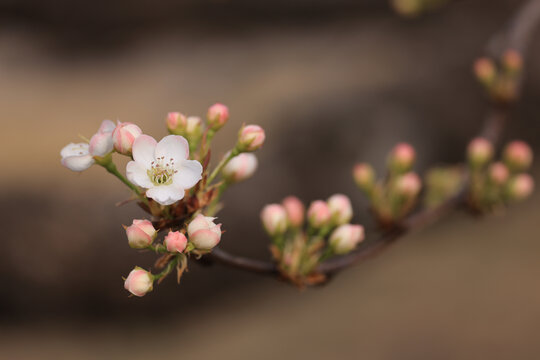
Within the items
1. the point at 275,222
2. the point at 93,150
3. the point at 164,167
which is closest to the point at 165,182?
the point at 164,167

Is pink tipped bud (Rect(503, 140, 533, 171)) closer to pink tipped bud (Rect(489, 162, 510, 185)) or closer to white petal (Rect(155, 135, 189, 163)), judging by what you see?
pink tipped bud (Rect(489, 162, 510, 185))

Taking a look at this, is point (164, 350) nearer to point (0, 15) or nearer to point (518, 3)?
point (0, 15)

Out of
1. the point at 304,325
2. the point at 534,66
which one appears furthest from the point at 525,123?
the point at 304,325

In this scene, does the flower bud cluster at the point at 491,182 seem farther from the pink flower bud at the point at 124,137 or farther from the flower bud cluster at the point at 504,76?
the pink flower bud at the point at 124,137

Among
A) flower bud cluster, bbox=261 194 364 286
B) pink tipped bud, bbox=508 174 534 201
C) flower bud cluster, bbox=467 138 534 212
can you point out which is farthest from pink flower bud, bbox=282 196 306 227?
pink tipped bud, bbox=508 174 534 201

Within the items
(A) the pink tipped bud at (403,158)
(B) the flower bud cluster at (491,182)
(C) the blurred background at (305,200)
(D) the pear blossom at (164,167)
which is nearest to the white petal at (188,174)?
(D) the pear blossom at (164,167)

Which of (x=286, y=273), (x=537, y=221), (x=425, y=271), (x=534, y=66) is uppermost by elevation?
(x=534, y=66)

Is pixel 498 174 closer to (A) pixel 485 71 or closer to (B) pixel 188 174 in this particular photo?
(A) pixel 485 71
